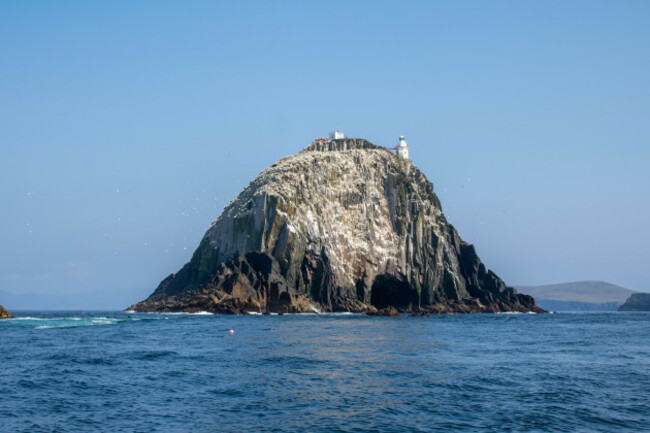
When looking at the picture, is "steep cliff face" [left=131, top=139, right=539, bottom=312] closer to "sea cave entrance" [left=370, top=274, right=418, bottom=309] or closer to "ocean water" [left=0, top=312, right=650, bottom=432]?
"sea cave entrance" [left=370, top=274, right=418, bottom=309]

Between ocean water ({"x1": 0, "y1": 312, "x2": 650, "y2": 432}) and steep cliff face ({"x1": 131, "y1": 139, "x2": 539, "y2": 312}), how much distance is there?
220 ft

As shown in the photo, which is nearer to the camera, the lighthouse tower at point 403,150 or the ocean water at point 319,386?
the ocean water at point 319,386

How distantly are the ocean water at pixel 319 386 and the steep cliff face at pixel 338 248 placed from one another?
6713 centimetres

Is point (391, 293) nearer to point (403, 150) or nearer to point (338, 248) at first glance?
point (338, 248)

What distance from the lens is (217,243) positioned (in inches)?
5650

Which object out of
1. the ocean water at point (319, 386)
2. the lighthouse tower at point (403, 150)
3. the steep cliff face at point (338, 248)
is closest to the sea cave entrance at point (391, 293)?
the steep cliff face at point (338, 248)

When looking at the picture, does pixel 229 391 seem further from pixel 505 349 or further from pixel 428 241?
pixel 428 241

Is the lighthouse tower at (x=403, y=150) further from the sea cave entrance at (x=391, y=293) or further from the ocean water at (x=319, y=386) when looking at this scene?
the ocean water at (x=319, y=386)

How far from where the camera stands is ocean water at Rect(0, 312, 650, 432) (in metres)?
25.6

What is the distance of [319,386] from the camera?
33344 mm

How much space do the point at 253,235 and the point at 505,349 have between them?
8525 centimetres

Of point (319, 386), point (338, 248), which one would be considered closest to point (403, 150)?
point (338, 248)

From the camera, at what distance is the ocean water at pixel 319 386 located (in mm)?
25594

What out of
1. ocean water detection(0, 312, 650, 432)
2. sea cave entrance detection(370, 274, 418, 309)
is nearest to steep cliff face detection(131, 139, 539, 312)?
sea cave entrance detection(370, 274, 418, 309)
